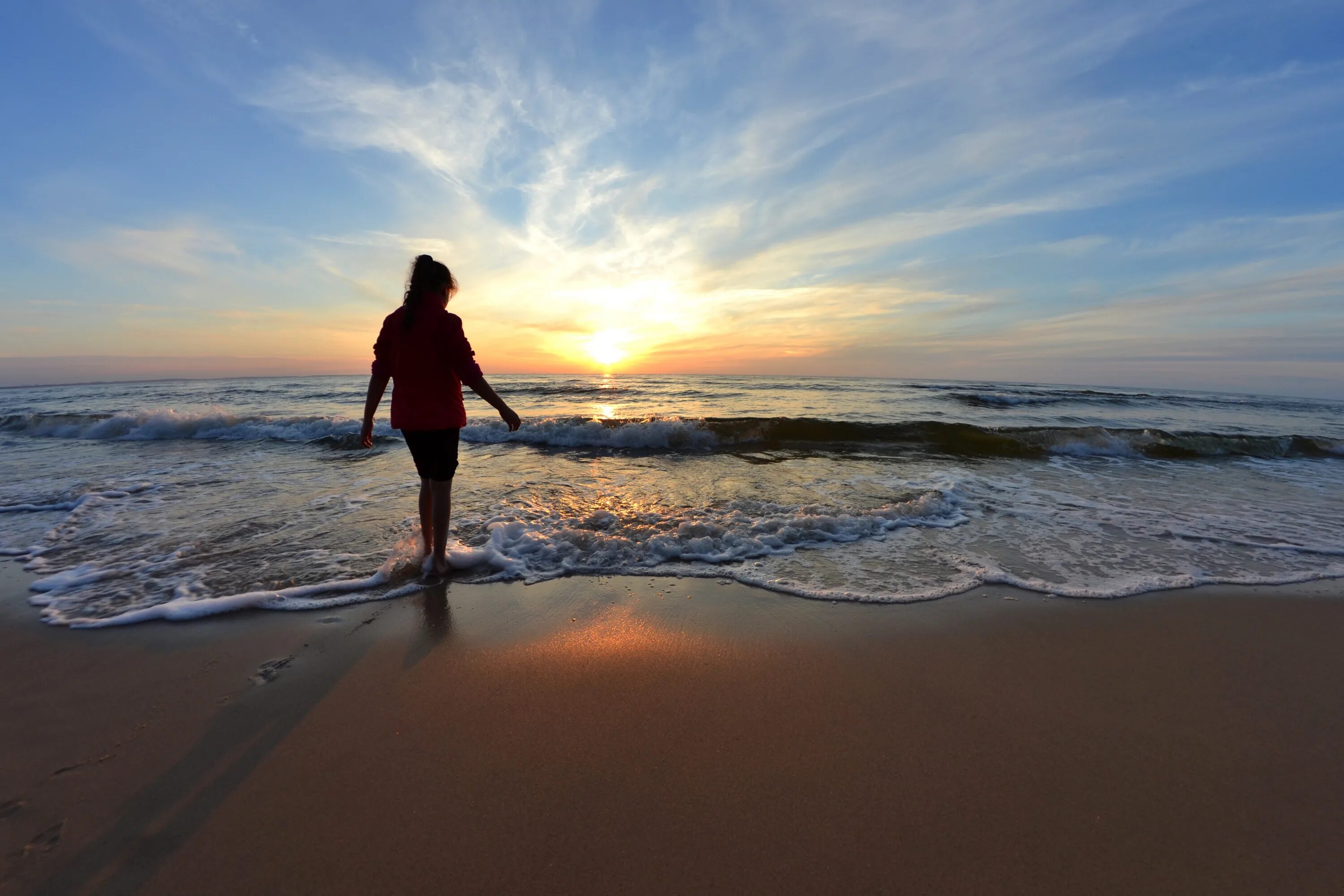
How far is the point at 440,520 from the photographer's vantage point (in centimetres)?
371

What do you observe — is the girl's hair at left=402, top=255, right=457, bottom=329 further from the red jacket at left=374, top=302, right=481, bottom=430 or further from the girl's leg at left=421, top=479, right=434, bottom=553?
the girl's leg at left=421, top=479, right=434, bottom=553

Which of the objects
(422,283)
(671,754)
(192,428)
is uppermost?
(422,283)

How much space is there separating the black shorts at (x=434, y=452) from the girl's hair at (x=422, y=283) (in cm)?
72

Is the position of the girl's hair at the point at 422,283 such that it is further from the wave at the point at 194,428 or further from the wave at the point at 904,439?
the wave at the point at 194,428

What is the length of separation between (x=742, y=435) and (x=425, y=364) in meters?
8.63

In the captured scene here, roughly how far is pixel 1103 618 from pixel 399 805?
149 inches

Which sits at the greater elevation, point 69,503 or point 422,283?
point 422,283

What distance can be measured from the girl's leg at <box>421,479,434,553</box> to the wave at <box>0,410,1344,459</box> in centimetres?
677

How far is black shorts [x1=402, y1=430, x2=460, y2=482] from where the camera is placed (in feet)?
11.7

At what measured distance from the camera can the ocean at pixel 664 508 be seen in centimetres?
367

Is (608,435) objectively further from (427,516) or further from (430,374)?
(430,374)

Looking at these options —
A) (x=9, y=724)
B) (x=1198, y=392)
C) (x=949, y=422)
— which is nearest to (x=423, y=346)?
(x=9, y=724)

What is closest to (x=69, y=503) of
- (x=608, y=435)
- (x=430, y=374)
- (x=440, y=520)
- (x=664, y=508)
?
(x=440, y=520)

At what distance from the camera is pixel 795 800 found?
1.73m
